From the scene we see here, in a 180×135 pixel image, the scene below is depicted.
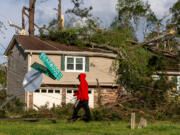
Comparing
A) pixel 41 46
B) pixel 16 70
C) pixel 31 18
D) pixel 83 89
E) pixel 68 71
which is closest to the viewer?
pixel 83 89

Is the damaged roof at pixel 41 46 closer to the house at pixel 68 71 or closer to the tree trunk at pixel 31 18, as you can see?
the house at pixel 68 71

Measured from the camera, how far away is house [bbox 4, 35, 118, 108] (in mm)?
23688

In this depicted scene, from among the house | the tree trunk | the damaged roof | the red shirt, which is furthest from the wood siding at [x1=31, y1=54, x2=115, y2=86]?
the red shirt

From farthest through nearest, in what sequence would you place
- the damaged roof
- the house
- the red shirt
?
the damaged roof → the house → the red shirt

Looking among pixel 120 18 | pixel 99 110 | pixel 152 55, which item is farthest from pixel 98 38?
pixel 120 18

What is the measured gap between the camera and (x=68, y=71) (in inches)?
959

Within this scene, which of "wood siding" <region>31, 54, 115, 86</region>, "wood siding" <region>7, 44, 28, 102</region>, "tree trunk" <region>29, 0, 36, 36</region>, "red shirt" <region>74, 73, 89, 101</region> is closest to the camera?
"red shirt" <region>74, 73, 89, 101</region>

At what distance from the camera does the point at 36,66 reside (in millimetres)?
9742

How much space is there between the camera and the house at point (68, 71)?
77.7ft

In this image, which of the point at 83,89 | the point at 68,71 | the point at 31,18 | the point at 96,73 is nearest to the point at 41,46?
the point at 68,71

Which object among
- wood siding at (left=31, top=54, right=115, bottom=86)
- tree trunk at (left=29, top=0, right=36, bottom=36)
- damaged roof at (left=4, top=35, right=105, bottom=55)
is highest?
tree trunk at (left=29, top=0, right=36, bottom=36)

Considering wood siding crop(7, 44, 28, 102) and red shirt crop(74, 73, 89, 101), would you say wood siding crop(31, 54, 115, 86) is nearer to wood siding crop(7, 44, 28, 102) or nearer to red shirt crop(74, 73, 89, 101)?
wood siding crop(7, 44, 28, 102)

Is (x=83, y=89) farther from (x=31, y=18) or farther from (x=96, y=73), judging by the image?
(x=31, y=18)

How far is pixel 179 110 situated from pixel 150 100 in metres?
1.40
